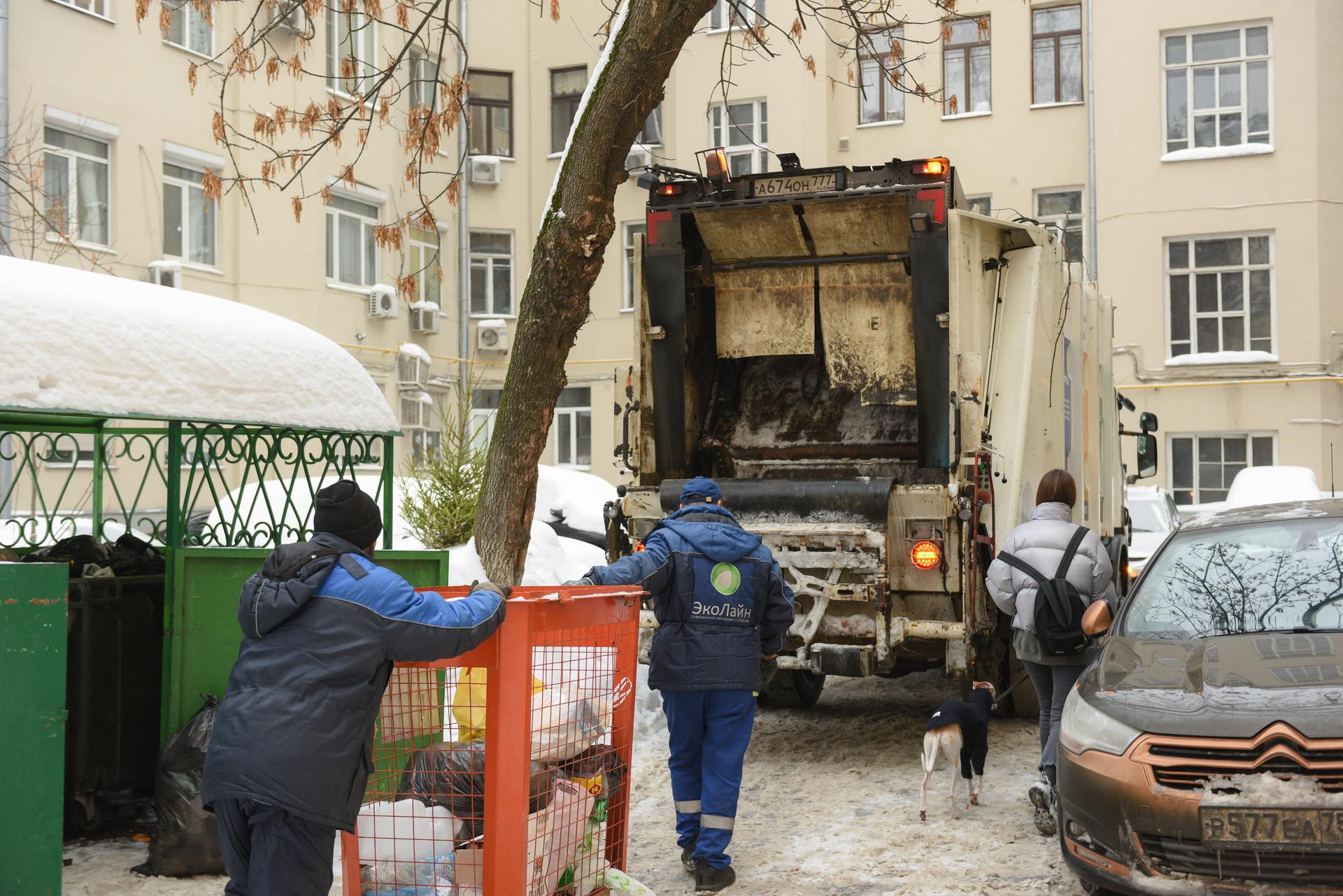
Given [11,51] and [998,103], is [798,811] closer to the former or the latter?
[11,51]

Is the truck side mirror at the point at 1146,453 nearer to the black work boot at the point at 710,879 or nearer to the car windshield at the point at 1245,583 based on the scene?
the car windshield at the point at 1245,583

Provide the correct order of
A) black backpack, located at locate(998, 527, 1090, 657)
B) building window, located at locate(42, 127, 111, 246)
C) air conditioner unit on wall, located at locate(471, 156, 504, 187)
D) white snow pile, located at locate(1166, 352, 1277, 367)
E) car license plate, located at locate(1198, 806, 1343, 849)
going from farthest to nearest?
air conditioner unit on wall, located at locate(471, 156, 504, 187) < white snow pile, located at locate(1166, 352, 1277, 367) < building window, located at locate(42, 127, 111, 246) < black backpack, located at locate(998, 527, 1090, 657) < car license plate, located at locate(1198, 806, 1343, 849)

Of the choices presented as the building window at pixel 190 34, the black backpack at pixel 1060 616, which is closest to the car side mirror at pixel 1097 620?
the black backpack at pixel 1060 616

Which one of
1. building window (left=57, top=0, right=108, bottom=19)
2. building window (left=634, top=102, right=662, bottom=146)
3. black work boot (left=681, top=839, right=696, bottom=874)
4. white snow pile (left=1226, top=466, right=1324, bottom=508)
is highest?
building window (left=634, top=102, right=662, bottom=146)

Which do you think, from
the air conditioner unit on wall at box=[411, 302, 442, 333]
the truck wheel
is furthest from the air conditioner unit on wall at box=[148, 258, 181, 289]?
the truck wheel

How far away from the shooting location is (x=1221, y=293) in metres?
20.4

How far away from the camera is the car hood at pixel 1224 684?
399 cm

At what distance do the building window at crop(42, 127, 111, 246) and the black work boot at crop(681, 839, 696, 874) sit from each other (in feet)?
39.3

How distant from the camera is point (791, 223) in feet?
24.3

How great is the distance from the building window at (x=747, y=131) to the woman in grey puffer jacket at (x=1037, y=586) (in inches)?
682

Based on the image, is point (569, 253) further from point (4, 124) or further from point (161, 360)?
point (4, 124)

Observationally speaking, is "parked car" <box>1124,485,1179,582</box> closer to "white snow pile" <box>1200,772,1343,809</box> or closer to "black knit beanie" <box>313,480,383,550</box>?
"white snow pile" <box>1200,772,1343,809</box>

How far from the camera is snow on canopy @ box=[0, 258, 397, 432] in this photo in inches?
185

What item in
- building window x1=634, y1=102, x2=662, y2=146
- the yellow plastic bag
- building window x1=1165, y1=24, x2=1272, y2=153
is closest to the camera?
the yellow plastic bag
